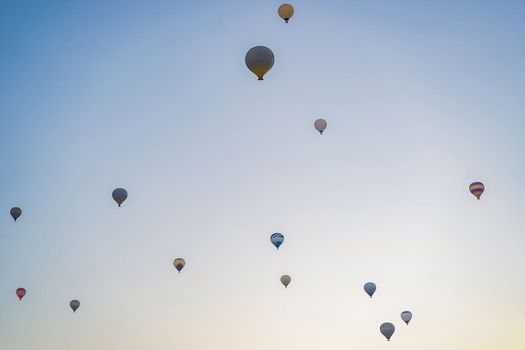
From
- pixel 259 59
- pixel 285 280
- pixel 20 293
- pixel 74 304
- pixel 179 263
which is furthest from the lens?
pixel 74 304

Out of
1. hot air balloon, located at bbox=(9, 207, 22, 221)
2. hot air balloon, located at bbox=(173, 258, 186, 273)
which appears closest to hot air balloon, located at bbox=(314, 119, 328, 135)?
hot air balloon, located at bbox=(173, 258, 186, 273)

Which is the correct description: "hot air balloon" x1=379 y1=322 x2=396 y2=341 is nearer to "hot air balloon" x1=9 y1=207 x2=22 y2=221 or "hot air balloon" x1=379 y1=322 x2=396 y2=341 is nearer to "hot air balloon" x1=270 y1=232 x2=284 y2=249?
"hot air balloon" x1=270 y1=232 x2=284 y2=249

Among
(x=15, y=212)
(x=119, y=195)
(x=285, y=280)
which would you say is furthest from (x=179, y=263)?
(x=15, y=212)

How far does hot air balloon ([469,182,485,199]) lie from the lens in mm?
25594

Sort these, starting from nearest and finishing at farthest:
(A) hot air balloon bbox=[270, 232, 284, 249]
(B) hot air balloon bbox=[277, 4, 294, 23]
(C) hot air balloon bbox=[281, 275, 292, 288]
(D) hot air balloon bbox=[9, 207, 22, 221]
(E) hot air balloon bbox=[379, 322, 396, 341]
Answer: (B) hot air balloon bbox=[277, 4, 294, 23] → (A) hot air balloon bbox=[270, 232, 284, 249] → (E) hot air balloon bbox=[379, 322, 396, 341] → (D) hot air balloon bbox=[9, 207, 22, 221] → (C) hot air balloon bbox=[281, 275, 292, 288]

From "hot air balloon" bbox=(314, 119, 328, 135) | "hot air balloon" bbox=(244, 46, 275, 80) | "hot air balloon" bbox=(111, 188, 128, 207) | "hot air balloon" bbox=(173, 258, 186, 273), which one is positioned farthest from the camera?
"hot air balloon" bbox=(173, 258, 186, 273)

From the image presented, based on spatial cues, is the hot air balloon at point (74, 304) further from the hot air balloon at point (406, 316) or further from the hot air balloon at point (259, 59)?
the hot air balloon at point (259, 59)

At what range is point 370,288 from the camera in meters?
29.3

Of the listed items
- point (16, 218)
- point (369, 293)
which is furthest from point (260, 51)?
point (16, 218)

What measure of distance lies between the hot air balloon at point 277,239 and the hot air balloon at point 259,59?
11.7 meters

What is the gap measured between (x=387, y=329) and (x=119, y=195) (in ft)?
60.2

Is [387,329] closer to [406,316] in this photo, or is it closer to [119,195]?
[406,316]

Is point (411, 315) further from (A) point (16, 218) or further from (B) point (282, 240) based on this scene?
(A) point (16, 218)

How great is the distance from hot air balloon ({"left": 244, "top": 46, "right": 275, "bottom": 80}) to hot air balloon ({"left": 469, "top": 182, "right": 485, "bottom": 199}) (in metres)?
15.0
